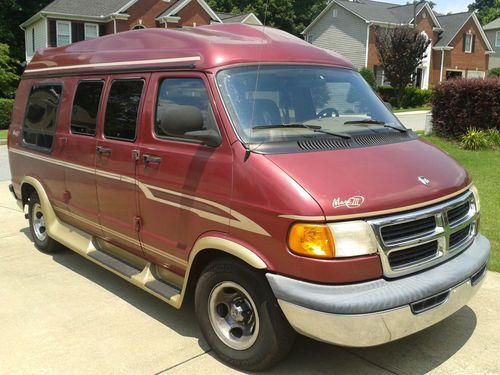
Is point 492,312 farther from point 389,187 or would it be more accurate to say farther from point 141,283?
point 141,283

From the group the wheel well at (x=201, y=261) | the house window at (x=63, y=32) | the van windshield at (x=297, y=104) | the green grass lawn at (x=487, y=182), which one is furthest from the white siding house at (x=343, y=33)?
the wheel well at (x=201, y=261)

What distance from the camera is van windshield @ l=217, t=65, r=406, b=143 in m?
3.73

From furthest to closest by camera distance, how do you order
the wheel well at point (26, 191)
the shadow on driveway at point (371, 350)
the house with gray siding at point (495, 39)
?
the house with gray siding at point (495, 39) → the wheel well at point (26, 191) → the shadow on driveway at point (371, 350)

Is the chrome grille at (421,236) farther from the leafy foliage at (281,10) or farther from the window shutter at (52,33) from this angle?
the leafy foliage at (281,10)

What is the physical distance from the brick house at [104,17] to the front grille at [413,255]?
3250 centimetres

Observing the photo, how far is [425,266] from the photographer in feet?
11.2

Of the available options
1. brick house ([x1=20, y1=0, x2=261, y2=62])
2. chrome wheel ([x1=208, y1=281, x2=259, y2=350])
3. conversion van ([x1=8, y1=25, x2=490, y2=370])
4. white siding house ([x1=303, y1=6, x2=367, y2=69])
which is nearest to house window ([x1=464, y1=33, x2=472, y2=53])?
white siding house ([x1=303, y1=6, x2=367, y2=69])

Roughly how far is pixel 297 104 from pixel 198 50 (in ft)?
2.78

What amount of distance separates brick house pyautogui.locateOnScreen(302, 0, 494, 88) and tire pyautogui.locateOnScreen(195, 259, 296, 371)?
3700 cm

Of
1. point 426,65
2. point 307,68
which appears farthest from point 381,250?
point 426,65

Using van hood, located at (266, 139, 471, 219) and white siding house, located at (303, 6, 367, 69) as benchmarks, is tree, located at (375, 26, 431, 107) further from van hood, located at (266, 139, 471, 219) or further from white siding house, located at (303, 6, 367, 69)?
van hood, located at (266, 139, 471, 219)

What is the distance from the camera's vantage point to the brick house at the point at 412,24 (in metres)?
39.4

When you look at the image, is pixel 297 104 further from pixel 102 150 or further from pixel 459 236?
pixel 102 150

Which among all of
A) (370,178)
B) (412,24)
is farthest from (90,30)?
(370,178)
